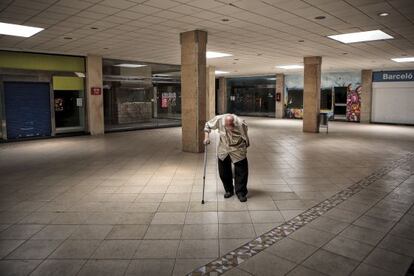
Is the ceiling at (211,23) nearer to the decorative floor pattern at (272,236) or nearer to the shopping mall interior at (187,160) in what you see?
the shopping mall interior at (187,160)

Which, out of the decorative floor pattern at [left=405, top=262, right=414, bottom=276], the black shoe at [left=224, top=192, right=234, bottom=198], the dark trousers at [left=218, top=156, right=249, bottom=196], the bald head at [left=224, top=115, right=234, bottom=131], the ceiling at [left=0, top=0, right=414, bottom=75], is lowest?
the decorative floor pattern at [left=405, top=262, right=414, bottom=276]

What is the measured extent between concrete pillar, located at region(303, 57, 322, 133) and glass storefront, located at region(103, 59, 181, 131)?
7116 mm

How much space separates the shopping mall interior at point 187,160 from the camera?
326cm

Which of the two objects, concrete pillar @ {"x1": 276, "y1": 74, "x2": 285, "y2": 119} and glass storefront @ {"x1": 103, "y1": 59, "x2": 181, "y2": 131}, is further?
concrete pillar @ {"x1": 276, "y1": 74, "x2": 285, "y2": 119}

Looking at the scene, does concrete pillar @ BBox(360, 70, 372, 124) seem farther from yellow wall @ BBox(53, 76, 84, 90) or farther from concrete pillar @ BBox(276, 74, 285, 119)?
yellow wall @ BBox(53, 76, 84, 90)

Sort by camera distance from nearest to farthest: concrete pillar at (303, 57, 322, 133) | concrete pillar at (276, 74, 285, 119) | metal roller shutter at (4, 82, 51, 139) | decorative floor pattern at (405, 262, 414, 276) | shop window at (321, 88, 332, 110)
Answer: decorative floor pattern at (405, 262, 414, 276), metal roller shutter at (4, 82, 51, 139), concrete pillar at (303, 57, 322, 133), shop window at (321, 88, 332, 110), concrete pillar at (276, 74, 285, 119)

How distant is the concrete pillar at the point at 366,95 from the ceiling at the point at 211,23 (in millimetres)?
7482

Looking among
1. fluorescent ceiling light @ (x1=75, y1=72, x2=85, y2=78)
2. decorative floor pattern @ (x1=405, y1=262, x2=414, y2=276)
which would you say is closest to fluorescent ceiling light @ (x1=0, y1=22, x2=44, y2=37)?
fluorescent ceiling light @ (x1=75, y1=72, x2=85, y2=78)

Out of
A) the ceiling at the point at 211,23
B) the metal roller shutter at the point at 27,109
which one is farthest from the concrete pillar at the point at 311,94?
the metal roller shutter at the point at 27,109

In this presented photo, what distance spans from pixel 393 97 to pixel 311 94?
302 inches

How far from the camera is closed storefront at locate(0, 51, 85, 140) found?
1141 centimetres

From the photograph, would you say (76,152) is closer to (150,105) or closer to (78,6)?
(78,6)

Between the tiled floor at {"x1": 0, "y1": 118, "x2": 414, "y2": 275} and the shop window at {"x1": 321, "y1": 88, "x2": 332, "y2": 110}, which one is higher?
the shop window at {"x1": 321, "y1": 88, "x2": 332, "y2": 110}

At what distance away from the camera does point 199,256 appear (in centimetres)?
316
